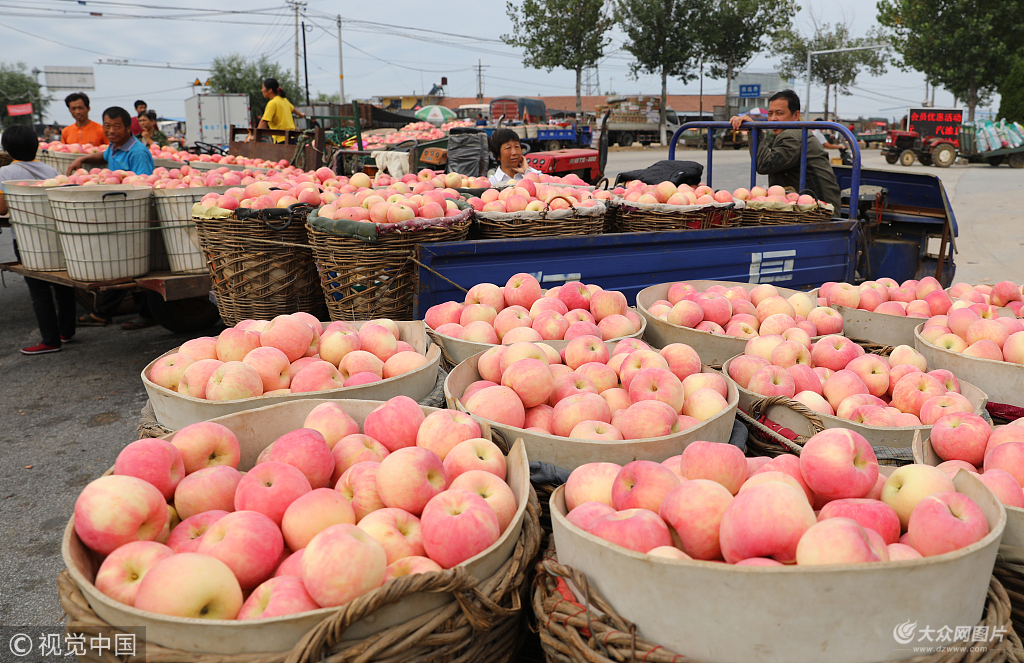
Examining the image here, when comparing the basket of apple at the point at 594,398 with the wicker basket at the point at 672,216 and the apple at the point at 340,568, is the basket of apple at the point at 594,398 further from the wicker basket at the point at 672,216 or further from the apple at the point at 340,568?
the wicker basket at the point at 672,216

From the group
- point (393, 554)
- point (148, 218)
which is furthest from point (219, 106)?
point (393, 554)

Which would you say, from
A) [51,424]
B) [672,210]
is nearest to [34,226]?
[51,424]

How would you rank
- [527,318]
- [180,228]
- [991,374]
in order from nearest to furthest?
[991,374] → [527,318] → [180,228]

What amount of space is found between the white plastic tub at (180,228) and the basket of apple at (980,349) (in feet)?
16.7

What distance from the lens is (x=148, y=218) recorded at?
5.46 metres

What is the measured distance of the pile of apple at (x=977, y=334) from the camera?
2.45 metres

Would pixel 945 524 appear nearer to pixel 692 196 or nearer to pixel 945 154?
pixel 692 196

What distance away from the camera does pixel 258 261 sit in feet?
14.3

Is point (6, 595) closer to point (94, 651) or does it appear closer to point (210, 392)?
point (210, 392)

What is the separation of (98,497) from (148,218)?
→ 188 inches

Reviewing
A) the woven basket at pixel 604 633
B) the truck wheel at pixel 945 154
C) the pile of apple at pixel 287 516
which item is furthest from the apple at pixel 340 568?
the truck wheel at pixel 945 154

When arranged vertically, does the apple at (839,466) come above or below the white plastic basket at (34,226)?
below

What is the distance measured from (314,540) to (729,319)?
7.41ft

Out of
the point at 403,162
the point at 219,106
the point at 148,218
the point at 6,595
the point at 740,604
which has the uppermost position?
the point at 219,106
